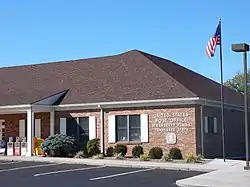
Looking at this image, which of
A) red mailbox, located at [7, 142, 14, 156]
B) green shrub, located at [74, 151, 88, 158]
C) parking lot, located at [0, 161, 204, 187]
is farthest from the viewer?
red mailbox, located at [7, 142, 14, 156]

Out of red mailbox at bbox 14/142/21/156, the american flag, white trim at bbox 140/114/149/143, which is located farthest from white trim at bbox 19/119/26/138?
the american flag

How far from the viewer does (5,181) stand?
15.8 meters

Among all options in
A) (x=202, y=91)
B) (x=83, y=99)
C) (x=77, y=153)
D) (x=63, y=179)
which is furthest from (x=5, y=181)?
(x=202, y=91)

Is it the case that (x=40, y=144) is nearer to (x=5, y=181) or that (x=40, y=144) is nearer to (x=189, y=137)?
(x=189, y=137)

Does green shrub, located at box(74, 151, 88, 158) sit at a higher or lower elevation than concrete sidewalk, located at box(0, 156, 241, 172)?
higher

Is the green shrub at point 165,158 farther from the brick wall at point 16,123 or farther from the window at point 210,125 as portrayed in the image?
the brick wall at point 16,123

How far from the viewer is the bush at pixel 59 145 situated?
2598cm

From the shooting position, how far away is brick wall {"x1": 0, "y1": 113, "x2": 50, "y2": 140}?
29.3 meters

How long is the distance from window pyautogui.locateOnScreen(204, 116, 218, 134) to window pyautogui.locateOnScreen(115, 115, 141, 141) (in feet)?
11.9

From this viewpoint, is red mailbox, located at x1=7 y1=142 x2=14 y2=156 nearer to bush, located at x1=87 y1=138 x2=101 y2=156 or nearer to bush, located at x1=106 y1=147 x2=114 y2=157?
bush, located at x1=87 y1=138 x2=101 y2=156

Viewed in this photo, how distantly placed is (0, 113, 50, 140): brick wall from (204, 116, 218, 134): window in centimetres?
933

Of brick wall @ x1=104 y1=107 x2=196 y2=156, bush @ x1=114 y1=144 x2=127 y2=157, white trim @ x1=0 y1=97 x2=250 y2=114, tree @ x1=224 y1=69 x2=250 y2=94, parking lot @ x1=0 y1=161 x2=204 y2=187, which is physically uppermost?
tree @ x1=224 y1=69 x2=250 y2=94

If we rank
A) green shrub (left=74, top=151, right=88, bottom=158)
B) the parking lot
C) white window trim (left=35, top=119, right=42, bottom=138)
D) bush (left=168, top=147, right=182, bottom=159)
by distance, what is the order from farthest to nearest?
white window trim (left=35, top=119, right=42, bottom=138) → green shrub (left=74, top=151, right=88, bottom=158) → bush (left=168, top=147, right=182, bottom=159) → the parking lot

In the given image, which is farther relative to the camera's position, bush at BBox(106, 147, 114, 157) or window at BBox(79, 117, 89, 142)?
window at BBox(79, 117, 89, 142)
